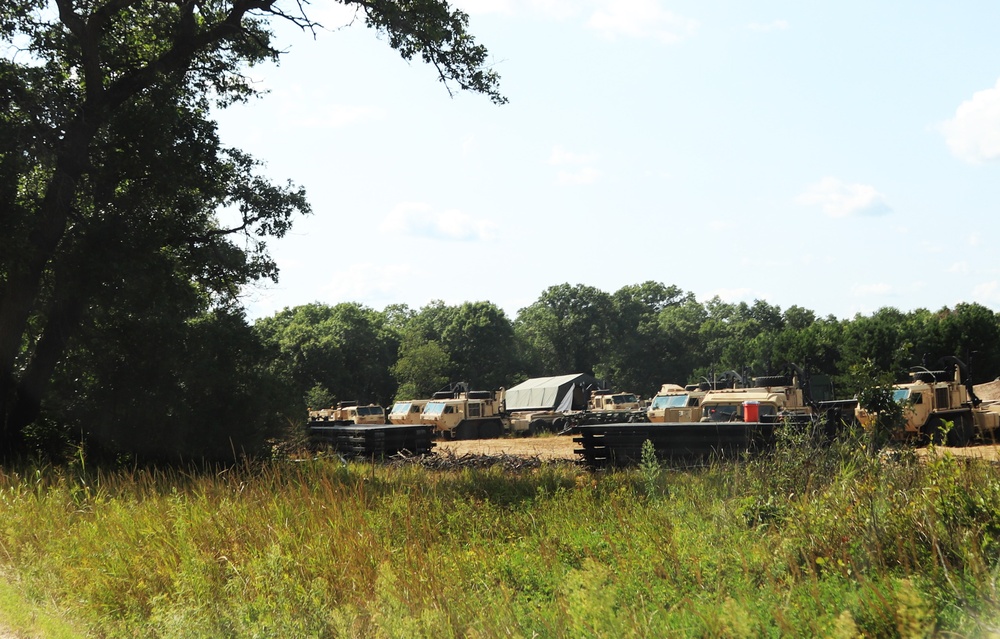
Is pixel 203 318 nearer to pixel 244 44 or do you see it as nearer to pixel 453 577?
pixel 244 44

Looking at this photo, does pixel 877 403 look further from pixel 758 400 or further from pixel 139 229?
pixel 758 400

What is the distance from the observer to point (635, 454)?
44.8 ft

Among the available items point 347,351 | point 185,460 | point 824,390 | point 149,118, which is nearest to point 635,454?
point 185,460

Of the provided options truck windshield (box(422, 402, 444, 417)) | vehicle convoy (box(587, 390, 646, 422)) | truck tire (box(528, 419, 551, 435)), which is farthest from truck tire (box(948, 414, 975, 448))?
truck windshield (box(422, 402, 444, 417))

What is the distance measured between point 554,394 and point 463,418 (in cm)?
1174

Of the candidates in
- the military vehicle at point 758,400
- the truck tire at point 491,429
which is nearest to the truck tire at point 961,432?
the military vehicle at point 758,400

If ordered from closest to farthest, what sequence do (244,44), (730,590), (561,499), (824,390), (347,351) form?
(730,590), (561,499), (244,44), (824,390), (347,351)

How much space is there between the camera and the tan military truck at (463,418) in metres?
39.1

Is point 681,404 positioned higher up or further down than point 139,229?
further down

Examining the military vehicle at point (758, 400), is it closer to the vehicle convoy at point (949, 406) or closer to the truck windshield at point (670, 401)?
the vehicle convoy at point (949, 406)

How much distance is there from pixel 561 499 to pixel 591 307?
89.6 meters

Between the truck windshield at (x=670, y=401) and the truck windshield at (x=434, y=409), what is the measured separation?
35.4 ft

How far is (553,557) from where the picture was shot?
19.5ft

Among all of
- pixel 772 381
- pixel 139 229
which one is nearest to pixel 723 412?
pixel 772 381
